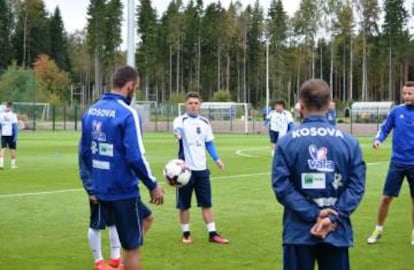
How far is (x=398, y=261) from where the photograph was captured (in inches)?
344

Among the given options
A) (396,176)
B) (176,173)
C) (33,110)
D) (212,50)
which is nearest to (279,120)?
(396,176)

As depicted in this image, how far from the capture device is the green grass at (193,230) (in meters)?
8.72

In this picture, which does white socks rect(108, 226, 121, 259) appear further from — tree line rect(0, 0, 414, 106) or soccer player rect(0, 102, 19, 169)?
tree line rect(0, 0, 414, 106)

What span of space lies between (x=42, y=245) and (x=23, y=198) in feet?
17.3

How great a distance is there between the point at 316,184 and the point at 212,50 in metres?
111

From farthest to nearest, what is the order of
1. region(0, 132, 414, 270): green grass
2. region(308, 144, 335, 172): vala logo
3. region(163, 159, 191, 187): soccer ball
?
region(0, 132, 414, 270): green grass, region(163, 159, 191, 187): soccer ball, region(308, 144, 335, 172): vala logo

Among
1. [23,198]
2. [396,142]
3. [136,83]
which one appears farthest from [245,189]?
[136,83]

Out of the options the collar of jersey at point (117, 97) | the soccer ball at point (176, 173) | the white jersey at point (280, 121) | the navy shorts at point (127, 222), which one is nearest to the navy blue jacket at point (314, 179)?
the navy shorts at point (127, 222)

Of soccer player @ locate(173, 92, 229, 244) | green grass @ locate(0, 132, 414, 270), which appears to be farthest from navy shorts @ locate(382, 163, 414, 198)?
soccer player @ locate(173, 92, 229, 244)

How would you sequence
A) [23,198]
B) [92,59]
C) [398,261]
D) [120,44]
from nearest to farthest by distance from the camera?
[398,261] < [23,198] < [120,44] < [92,59]

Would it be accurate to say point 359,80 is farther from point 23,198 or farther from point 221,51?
point 23,198

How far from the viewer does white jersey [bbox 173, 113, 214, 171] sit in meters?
10.0

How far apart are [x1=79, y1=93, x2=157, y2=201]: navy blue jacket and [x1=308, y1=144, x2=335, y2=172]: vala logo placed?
6.64ft

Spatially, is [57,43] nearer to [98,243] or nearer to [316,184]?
[98,243]
